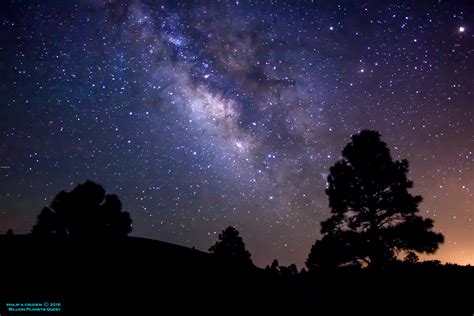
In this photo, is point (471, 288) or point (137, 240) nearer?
point (471, 288)

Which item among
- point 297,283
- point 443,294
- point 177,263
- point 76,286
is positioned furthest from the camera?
point 297,283

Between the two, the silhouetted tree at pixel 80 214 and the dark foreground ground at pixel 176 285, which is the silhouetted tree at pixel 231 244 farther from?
the dark foreground ground at pixel 176 285

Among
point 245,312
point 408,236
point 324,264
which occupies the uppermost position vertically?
point 408,236

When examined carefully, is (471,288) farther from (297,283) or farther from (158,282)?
(158,282)

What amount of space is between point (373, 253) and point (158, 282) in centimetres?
1215

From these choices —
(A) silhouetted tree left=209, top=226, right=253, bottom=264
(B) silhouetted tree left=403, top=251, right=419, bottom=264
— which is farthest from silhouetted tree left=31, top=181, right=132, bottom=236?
(B) silhouetted tree left=403, top=251, right=419, bottom=264

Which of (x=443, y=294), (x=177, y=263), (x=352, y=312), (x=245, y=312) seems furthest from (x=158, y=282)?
(x=443, y=294)

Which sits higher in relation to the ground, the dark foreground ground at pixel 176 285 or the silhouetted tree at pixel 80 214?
the silhouetted tree at pixel 80 214

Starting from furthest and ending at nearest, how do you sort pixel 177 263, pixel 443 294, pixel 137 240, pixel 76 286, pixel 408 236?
pixel 408 236, pixel 137 240, pixel 177 263, pixel 443 294, pixel 76 286

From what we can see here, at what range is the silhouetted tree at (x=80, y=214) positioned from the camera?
96.4 feet

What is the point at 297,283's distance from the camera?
17.3 meters

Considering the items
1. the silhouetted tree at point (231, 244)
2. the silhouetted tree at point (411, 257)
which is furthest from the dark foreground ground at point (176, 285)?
the silhouetted tree at point (231, 244)

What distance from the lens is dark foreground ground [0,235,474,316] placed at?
1115cm

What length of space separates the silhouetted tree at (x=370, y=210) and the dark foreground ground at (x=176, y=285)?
3.24m
